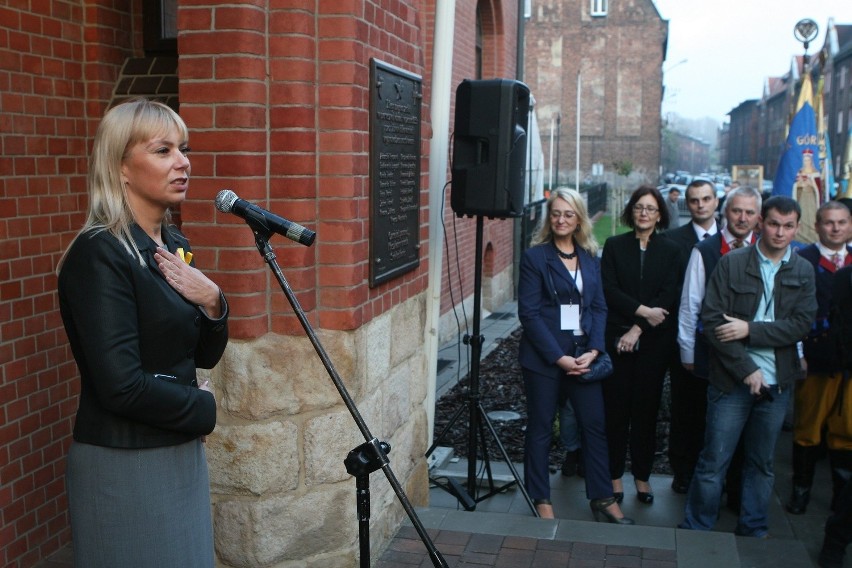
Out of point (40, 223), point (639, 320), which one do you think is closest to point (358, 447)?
point (40, 223)

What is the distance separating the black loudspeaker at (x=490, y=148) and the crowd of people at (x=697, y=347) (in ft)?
1.19

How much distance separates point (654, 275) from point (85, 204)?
346cm

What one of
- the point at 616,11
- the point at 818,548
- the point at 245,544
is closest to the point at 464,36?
the point at 818,548

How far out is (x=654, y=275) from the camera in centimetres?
587

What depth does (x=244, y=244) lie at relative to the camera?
3791 mm

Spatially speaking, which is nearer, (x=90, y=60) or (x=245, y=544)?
(x=245, y=544)

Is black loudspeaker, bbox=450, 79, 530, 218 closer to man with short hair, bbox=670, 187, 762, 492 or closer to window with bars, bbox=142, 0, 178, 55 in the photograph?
man with short hair, bbox=670, 187, 762, 492

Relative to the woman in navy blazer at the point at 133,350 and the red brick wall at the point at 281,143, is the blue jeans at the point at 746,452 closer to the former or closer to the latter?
the red brick wall at the point at 281,143

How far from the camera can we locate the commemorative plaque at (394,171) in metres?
4.22

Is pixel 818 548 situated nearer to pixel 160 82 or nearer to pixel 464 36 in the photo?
pixel 160 82

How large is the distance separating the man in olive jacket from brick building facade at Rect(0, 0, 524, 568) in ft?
6.71

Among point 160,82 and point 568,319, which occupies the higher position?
point 160,82

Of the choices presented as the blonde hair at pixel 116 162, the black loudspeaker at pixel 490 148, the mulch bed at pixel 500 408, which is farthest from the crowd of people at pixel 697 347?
the blonde hair at pixel 116 162

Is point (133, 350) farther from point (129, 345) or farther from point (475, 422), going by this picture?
point (475, 422)
